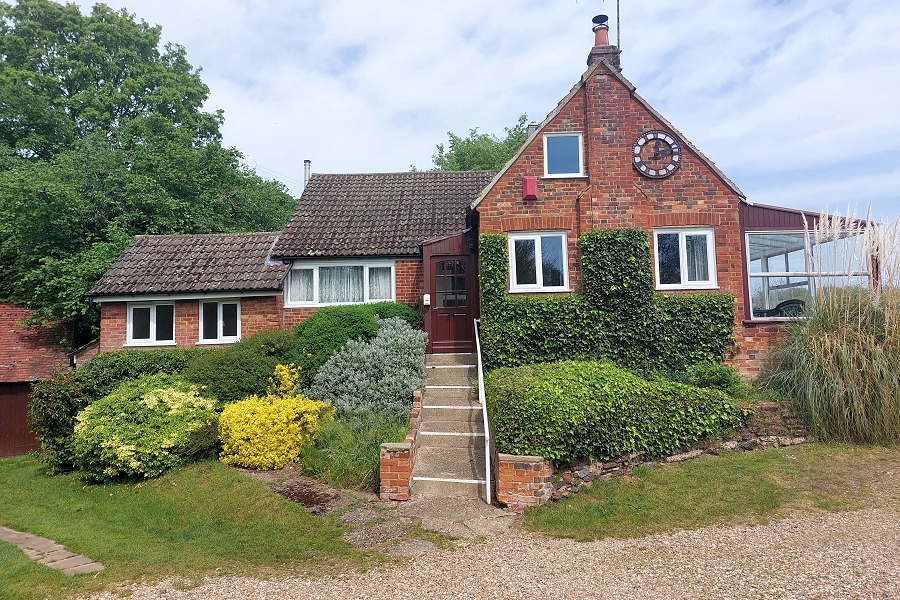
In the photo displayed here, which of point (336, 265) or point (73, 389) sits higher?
point (336, 265)

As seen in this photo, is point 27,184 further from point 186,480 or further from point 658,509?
point 658,509

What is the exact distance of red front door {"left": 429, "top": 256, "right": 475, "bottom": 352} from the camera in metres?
13.9

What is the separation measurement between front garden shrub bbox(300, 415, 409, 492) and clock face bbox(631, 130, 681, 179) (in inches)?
322

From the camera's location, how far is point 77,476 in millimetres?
10422

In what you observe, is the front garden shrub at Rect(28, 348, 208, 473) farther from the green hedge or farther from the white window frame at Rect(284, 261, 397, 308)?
the green hedge

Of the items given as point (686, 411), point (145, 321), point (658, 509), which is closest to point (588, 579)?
point (658, 509)

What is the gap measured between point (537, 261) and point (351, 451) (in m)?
6.36

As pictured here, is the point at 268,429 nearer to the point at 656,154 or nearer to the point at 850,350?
the point at 850,350

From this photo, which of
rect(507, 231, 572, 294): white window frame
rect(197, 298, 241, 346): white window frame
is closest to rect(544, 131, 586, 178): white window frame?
rect(507, 231, 572, 294): white window frame

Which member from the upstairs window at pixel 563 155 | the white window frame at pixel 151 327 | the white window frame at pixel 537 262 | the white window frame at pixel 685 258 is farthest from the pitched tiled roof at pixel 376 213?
the white window frame at pixel 685 258

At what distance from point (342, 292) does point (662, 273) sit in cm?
905

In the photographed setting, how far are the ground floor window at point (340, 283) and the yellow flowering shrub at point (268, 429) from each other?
17.5ft

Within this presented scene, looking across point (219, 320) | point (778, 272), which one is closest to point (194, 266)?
point (219, 320)

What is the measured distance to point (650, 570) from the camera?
557cm
